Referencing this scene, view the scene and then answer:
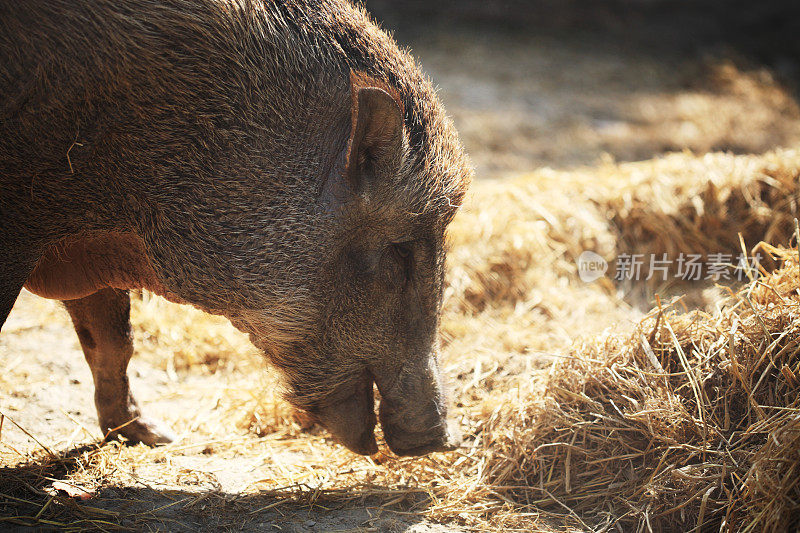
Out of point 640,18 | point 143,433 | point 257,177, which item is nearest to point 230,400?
point 143,433

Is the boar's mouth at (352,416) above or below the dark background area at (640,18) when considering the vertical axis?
below

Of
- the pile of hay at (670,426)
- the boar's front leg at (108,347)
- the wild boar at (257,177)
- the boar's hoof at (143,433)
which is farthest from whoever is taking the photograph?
the boar's hoof at (143,433)

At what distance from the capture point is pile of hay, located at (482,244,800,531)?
2.32 meters

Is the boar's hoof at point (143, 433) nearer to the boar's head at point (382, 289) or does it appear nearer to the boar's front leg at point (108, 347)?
the boar's front leg at point (108, 347)

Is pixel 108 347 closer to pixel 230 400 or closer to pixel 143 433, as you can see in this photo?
A: pixel 143 433

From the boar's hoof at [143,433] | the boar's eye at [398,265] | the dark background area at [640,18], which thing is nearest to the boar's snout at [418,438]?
the boar's eye at [398,265]

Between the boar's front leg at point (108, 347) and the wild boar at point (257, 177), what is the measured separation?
13.2 inches

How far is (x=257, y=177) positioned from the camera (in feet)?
7.68

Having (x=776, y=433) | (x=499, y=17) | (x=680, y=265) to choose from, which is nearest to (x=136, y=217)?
(x=776, y=433)

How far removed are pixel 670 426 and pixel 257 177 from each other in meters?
1.70

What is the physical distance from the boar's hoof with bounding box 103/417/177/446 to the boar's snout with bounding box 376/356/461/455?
44.7 inches

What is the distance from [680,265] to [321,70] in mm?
3110

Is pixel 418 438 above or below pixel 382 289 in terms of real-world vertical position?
below

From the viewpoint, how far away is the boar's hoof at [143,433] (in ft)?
10.3
